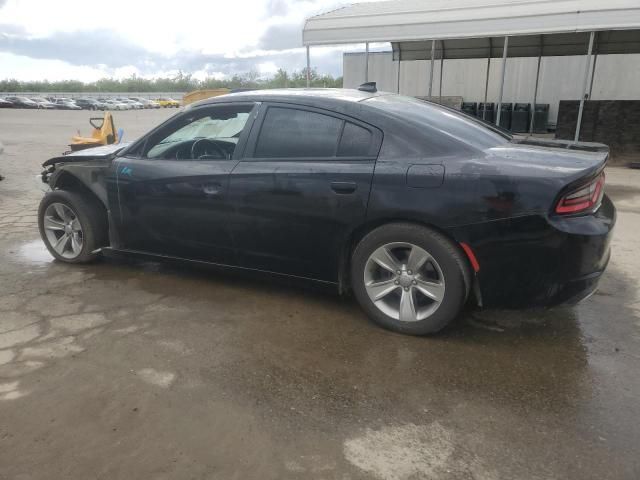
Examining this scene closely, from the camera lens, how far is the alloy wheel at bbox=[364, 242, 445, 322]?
3277 mm

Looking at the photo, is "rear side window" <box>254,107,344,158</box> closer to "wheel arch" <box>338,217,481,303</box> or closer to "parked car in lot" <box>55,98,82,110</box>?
"wheel arch" <box>338,217,481,303</box>

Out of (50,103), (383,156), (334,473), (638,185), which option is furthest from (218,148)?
(50,103)

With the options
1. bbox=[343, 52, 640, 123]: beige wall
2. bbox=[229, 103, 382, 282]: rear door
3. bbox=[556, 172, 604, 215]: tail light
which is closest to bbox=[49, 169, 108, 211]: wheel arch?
bbox=[229, 103, 382, 282]: rear door

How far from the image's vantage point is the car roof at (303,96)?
144 inches

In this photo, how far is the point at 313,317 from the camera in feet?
12.3

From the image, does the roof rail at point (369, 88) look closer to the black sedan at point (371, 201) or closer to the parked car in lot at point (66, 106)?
the black sedan at point (371, 201)

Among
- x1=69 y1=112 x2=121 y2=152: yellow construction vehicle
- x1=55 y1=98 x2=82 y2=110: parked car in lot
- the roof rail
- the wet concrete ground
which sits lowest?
x1=55 y1=98 x2=82 y2=110: parked car in lot

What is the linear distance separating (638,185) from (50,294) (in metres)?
8.70

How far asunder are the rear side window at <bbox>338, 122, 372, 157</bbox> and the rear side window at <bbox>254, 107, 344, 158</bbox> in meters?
0.05

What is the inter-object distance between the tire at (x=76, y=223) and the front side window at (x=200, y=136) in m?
0.82

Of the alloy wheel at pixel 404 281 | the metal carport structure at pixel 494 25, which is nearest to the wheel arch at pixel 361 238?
the alloy wheel at pixel 404 281

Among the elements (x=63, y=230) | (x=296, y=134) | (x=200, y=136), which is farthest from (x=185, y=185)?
(x=63, y=230)

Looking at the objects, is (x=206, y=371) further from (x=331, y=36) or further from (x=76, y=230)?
(x=331, y=36)

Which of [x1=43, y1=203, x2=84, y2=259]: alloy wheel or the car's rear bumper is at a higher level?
the car's rear bumper
